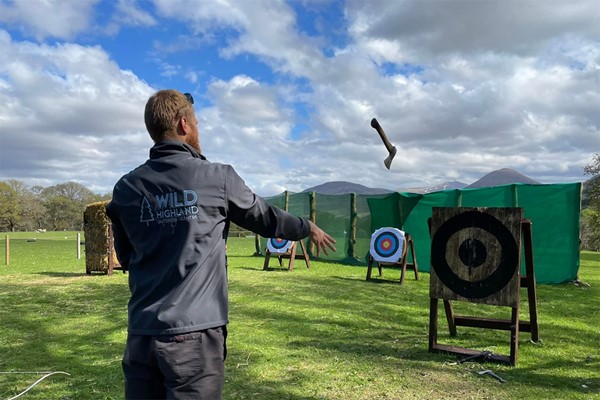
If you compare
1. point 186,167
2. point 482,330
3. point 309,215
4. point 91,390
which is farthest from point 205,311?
point 309,215

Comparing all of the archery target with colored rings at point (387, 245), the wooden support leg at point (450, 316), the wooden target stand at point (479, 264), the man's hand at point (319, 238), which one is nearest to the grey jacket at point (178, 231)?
the man's hand at point (319, 238)

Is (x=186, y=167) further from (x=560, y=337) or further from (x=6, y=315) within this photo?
(x=6, y=315)

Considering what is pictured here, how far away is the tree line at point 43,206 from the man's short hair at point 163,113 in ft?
246

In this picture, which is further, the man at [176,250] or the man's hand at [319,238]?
the man's hand at [319,238]

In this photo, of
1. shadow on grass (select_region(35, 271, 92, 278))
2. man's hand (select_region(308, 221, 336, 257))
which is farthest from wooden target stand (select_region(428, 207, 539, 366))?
shadow on grass (select_region(35, 271, 92, 278))

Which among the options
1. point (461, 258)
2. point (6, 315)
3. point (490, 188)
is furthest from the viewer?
point (490, 188)

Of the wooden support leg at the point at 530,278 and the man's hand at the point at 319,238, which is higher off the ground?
the man's hand at the point at 319,238

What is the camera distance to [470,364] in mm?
4258

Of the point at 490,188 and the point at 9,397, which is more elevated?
the point at 490,188

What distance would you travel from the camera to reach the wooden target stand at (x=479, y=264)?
4531mm

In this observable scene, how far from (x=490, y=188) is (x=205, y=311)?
1123cm

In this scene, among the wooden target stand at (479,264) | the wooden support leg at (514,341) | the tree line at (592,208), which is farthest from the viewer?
the tree line at (592,208)

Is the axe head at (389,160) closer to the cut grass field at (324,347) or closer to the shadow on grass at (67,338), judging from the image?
the cut grass field at (324,347)

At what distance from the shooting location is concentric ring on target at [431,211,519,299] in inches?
180
